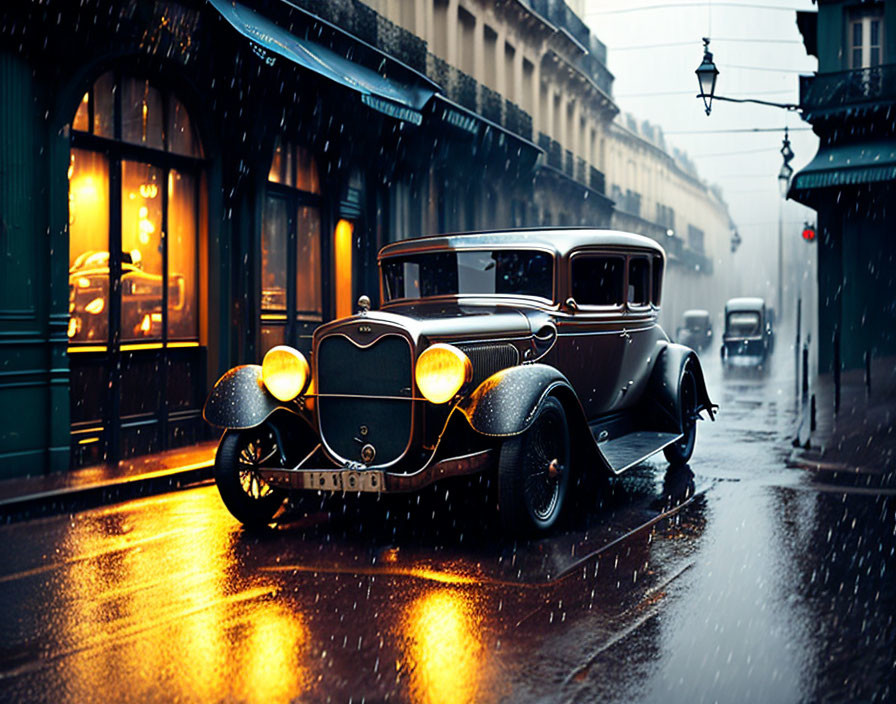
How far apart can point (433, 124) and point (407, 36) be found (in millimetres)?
1626

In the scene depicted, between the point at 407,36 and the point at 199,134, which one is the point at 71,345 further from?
the point at 407,36

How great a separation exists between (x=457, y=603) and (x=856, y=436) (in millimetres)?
7797

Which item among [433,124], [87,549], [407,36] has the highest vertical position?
[407,36]

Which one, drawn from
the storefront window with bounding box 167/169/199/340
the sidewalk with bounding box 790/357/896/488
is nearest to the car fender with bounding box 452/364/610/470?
the sidewalk with bounding box 790/357/896/488

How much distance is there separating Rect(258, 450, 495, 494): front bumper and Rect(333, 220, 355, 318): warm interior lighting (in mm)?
8977

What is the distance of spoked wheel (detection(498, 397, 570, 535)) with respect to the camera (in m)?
6.00

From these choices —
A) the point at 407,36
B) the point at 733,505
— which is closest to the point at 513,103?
the point at 407,36

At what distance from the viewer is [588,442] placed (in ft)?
22.8

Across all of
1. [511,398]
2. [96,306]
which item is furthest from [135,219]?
[511,398]

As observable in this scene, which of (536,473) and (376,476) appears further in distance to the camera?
(536,473)

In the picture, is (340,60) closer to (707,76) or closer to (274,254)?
(274,254)

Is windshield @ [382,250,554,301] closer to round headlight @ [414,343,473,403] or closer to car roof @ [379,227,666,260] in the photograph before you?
A: car roof @ [379,227,666,260]

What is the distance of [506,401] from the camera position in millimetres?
6047

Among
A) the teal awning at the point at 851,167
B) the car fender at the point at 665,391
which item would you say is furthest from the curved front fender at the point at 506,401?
the teal awning at the point at 851,167
